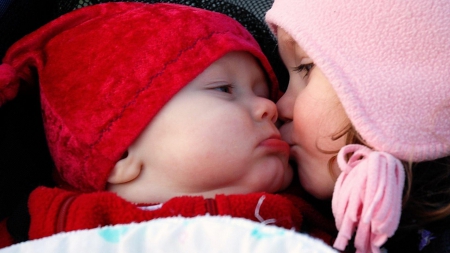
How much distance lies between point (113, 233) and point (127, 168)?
255mm

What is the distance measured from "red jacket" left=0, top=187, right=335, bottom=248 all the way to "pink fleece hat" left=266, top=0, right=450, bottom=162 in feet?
0.75

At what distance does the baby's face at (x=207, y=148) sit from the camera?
0.93 m

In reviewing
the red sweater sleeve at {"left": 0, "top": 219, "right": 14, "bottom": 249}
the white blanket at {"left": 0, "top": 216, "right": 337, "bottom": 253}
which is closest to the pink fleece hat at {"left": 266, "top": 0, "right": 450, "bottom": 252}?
the white blanket at {"left": 0, "top": 216, "right": 337, "bottom": 253}

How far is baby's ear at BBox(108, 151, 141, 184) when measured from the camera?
973mm

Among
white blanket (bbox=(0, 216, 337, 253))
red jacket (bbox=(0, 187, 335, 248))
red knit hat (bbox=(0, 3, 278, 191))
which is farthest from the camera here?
red knit hat (bbox=(0, 3, 278, 191))

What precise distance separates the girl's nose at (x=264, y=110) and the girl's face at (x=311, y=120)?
4 centimetres

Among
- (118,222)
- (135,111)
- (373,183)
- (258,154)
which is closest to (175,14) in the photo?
(135,111)

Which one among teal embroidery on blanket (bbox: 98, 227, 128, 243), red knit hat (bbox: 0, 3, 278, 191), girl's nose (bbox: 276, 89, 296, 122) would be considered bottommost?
teal embroidery on blanket (bbox: 98, 227, 128, 243)

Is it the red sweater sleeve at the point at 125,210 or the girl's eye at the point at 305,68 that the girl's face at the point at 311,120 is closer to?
the girl's eye at the point at 305,68

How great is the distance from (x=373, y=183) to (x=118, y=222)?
1.47 feet

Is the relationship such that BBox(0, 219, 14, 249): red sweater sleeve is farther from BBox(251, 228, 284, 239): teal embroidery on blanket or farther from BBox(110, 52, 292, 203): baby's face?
BBox(251, 228, 284, 239): teal embroidery on blanket

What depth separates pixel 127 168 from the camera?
3.20 ft

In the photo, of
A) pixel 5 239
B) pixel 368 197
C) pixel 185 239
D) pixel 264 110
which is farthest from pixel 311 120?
pixel 5 239

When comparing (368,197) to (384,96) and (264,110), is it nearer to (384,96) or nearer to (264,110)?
(384,96)
